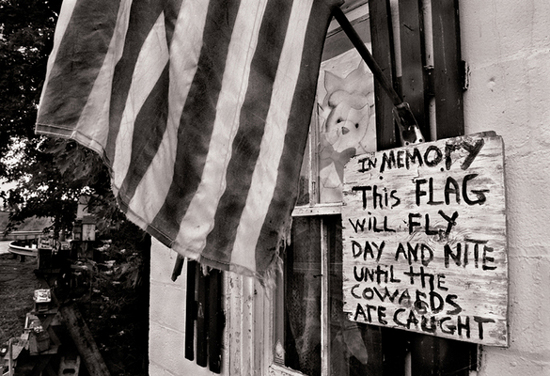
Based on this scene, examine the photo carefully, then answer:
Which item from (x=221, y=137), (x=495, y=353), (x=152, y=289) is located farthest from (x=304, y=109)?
(x=152, y=289)

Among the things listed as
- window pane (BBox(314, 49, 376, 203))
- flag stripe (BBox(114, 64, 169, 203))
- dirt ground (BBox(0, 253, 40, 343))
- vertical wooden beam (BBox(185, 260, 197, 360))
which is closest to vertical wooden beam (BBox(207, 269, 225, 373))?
vertical wooden beam (BBox(185, 260, 197, 360))

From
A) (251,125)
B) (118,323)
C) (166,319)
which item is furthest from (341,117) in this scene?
(118,323)

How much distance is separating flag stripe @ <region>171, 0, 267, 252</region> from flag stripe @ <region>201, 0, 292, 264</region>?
2 centimetres

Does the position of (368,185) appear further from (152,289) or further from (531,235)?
(152,289)

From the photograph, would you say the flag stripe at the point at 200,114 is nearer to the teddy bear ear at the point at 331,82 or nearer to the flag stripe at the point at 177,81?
the flag stripe at the point at 177,81

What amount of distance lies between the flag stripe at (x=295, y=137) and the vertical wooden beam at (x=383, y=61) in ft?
1.80

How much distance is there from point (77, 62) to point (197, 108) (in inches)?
13.3

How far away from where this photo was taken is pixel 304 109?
4.79ft

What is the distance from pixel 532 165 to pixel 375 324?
0.82 metres

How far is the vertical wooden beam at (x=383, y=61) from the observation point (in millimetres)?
1898

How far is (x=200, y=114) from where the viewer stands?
1337 mm

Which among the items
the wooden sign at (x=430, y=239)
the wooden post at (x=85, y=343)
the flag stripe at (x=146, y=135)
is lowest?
the wooden post at (x=85, y=343)

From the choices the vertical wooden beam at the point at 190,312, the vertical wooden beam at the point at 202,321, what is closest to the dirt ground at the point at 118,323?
the vertical wooden beam at the point at 190,312

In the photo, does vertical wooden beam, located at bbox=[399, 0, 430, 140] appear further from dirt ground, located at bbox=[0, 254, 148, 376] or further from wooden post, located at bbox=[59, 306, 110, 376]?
wooden post, located at bbox=[59, 306, 110, 376]
